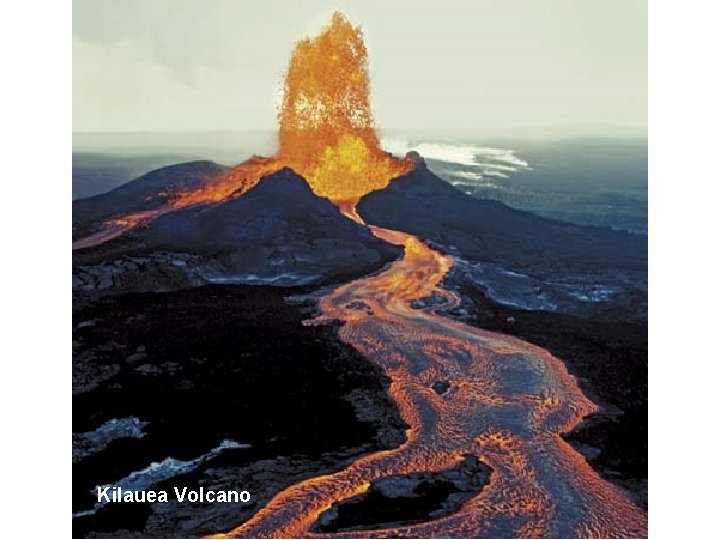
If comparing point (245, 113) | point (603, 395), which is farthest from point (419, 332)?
point (245, 113)

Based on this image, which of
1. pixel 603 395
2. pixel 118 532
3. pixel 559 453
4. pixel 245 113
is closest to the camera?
pixel 118 532

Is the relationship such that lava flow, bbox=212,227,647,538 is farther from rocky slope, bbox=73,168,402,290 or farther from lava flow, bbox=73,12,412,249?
lava flow, bbox=73,12,412,249

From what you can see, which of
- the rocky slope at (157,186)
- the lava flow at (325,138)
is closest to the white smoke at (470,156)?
the lava flow at (325,138)

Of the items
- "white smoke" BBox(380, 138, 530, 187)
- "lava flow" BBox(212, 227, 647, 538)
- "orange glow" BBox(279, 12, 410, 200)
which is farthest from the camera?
"white smoke" BBox(380, 138, 530, 187)

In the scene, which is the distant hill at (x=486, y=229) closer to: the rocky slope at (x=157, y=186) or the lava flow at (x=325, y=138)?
the lava flow at (x=325, y=138)

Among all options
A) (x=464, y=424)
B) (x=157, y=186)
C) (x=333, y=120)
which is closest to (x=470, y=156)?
(x=333, y=120)

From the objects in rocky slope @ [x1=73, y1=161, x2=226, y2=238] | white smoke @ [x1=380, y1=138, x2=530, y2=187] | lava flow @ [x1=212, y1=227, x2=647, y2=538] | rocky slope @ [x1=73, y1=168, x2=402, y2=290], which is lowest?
lava flow @ [x1=212, y1=227, x2=647, y2=538]

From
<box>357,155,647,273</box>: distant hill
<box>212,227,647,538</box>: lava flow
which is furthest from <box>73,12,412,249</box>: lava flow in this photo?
<box>212,227,647,538</box>: lava flow
